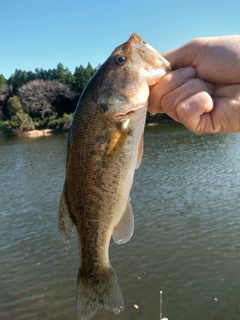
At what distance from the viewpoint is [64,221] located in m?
2.73

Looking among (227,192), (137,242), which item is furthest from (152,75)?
(227,192)

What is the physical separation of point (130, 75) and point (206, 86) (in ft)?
1.96

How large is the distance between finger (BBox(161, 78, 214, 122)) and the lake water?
563 centimetres

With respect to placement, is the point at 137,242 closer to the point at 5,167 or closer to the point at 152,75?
the point at 152,75

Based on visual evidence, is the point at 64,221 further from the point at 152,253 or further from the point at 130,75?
the point at 152,253

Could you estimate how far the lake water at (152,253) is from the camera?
23.8 ft

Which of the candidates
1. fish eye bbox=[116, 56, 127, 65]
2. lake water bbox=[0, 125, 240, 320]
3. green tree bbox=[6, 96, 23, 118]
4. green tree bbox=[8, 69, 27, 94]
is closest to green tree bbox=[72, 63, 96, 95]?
green tree bbox=[6, 96, 23, 118]

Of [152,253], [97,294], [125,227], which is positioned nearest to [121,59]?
[125,227]

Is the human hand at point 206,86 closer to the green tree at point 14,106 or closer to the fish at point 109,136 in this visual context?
the fish at point 109,136

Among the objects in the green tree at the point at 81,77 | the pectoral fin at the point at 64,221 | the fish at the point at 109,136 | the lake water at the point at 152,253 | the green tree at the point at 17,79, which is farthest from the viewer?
the green tree at the point at 17,79

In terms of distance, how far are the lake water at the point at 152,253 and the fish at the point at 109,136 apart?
5.14m

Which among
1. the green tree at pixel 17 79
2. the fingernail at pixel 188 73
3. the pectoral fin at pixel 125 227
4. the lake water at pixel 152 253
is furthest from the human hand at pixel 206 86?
the green tree at pixel 17 79

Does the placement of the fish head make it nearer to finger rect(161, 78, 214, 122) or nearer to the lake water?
finger rect(161, 78, 214, 122)

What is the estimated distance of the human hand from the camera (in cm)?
235
